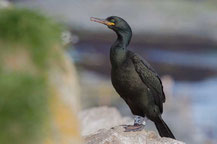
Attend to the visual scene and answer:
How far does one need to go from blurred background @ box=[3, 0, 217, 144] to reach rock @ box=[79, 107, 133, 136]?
19.7 feet

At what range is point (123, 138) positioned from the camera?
263 inches

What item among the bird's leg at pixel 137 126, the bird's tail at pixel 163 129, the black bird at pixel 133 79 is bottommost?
the bird's tail at pixel 163 129

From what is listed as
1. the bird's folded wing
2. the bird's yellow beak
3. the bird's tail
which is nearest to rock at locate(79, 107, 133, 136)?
the bird's tail

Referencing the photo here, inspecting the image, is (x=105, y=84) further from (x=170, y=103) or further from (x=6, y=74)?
(x=6, y=74)

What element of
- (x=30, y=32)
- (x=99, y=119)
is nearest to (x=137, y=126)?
(x=99, y=119)

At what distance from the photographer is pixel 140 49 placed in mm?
32469

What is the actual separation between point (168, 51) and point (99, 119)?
76.0 ft

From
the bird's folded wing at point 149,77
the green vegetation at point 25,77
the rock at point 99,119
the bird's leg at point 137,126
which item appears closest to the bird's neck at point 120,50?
the bird's folded wing at point 149,77

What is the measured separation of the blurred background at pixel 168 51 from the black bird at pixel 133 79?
7615 mm

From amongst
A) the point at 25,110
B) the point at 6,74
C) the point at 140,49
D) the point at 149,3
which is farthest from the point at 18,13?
the point at 149,3

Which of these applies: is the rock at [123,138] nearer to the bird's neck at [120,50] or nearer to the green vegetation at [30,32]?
the bird's neck at [120,50]

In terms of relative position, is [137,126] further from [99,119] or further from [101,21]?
[99,119]

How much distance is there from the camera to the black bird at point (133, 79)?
729 centimetres

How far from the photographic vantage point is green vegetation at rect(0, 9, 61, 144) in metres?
3.38
